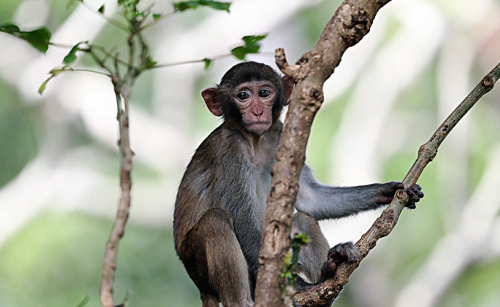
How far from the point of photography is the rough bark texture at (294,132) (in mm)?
2654

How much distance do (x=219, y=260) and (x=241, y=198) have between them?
777 millimetres

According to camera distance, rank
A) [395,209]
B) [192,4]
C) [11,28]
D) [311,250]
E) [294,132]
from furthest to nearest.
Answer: [311,250], [395,209], [192,4], [11,28], [294,132]

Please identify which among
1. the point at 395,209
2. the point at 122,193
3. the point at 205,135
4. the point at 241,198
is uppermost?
the point at 205,135

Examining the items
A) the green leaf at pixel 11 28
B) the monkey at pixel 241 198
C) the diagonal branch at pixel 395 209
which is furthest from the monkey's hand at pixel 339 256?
the green leaf at pixel 11 28

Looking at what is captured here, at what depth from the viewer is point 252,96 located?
17.9 feet

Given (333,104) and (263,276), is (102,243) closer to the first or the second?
(333,104)

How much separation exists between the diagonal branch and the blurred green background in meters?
9.17

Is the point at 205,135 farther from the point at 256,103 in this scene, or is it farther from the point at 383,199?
the point at 383,199

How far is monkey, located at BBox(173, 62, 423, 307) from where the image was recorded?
479 cm

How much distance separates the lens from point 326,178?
13.2 metres

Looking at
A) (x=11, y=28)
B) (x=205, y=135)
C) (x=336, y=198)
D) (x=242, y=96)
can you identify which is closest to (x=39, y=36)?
(x=11, y=28)

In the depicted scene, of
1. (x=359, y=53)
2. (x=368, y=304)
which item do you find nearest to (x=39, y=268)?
(x=368, y=304)

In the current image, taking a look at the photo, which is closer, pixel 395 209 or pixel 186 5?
pixel 186 5

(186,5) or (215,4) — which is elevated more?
(215,4)
